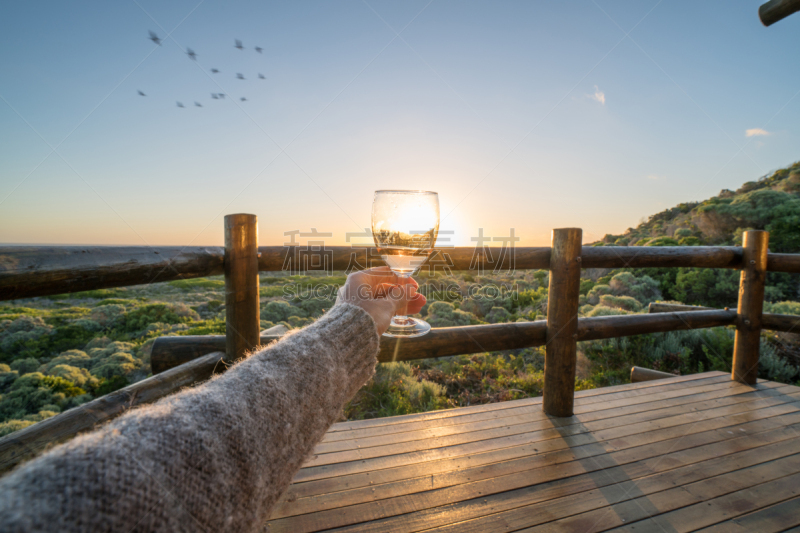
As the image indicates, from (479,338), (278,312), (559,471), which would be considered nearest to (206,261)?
(479,338)

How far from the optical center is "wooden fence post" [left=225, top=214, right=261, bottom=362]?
5.30 feet

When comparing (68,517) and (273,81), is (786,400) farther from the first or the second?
(273,81)

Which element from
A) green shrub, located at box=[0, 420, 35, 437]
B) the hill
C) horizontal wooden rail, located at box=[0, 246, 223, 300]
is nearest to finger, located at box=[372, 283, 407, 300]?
horizontal wooden rail, located at box=[0, 246, 223, 300]

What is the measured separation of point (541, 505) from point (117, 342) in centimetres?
686

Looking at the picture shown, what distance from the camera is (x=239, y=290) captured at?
1.62 meters

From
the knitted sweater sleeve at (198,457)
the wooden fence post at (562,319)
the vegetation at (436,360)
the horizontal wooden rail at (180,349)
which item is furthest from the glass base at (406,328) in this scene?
the wooden fence post at (562,319)

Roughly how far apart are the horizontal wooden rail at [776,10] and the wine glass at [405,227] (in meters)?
3.01

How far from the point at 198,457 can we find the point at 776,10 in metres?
3.73

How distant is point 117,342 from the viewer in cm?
578

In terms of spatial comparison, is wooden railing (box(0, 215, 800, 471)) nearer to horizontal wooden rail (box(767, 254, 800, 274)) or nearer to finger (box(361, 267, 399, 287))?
horizontal wooden rail (box(767, 254, 800, 274))

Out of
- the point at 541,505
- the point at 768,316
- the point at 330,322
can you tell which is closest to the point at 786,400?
the point at 768,316

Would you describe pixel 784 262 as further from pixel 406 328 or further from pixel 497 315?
pixel 497 315

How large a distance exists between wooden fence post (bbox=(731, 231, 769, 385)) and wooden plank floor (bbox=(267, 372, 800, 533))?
15.3 inches

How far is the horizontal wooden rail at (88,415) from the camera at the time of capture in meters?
1.00
